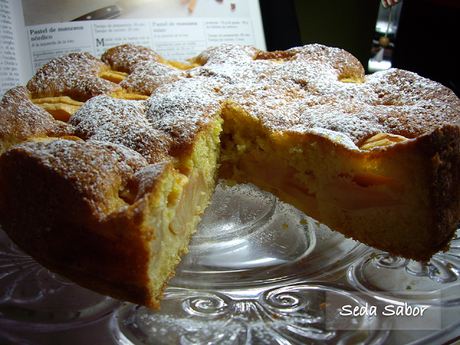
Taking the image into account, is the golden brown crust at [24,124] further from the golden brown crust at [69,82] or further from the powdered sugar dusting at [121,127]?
the golden brown crust at [69,82]

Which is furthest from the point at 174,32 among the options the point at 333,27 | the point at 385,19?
the point at 385,19

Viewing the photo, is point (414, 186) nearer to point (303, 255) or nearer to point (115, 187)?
point (303, 255)

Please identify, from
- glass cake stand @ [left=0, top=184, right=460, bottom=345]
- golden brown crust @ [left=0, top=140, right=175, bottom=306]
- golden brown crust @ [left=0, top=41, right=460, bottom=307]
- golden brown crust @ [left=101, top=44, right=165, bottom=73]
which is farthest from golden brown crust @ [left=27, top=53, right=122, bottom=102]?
glass cake stand @ [left=0, top=184, right=460, bottom=345]

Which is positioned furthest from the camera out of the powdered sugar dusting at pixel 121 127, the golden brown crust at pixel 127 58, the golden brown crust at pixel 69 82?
the golden brown crust at pixel 127 58

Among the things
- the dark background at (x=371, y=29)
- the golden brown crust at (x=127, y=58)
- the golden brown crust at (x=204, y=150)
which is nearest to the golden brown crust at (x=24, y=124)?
the golden brown crust at (x=204, y=150)

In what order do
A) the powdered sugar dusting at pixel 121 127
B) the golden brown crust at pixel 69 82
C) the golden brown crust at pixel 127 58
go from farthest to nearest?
the golden brown crust at pixel 127 58, the golden brown crust at pixel 69 82, the powdered sugar dusting at pixel 121 127

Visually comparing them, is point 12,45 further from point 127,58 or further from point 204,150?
point 204,150

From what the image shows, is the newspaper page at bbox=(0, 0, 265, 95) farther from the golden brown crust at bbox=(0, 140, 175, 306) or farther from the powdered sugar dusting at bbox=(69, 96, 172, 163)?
the golden brown crust at bbox=(0, 140, 175, 306)
